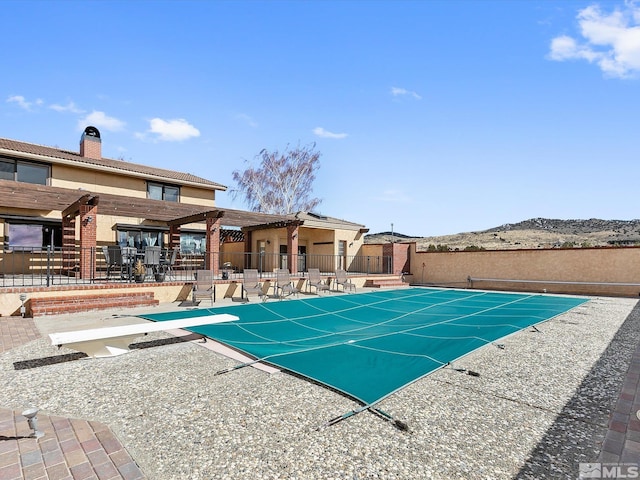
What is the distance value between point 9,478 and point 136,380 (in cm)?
196

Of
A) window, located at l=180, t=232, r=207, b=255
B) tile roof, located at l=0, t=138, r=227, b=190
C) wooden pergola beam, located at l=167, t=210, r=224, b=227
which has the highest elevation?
tile roof, located at l=0, t=138, r=227, b=190

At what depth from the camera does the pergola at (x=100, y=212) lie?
1090 centimetres

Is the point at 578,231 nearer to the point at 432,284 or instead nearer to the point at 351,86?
the point at 432,284

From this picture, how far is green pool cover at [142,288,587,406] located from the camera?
14.4 ft

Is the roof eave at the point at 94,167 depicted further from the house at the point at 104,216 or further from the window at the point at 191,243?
the window at the point at 191,243

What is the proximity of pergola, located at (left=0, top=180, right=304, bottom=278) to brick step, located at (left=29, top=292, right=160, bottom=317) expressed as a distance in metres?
1.37

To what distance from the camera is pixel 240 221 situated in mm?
17281

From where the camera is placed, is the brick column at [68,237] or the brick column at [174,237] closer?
the brick column at [68,237]

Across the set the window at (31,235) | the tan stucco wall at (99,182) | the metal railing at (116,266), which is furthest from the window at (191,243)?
the window at (31,235)

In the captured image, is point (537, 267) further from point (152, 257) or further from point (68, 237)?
point (68, 237)

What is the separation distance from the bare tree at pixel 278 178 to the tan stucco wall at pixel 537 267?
48.1ft

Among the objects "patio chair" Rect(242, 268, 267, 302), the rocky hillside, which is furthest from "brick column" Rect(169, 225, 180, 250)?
the rocky hillside

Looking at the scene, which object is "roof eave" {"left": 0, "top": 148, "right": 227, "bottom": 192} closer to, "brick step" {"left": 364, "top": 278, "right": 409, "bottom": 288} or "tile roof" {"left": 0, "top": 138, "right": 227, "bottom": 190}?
"tile roof" {"left": 0, "top": 138, "right": 227, "bottom": 190}

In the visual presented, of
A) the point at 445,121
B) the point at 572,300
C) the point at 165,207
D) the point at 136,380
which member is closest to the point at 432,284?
the point at 572,300
